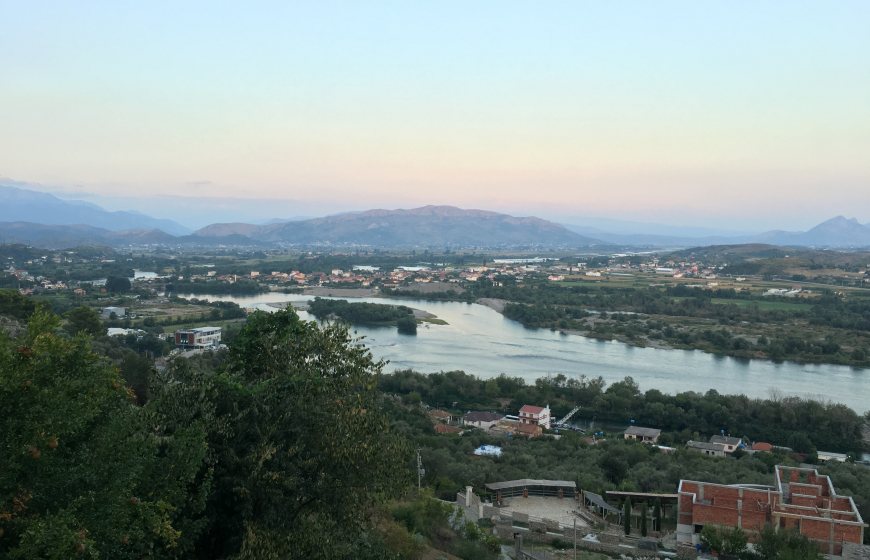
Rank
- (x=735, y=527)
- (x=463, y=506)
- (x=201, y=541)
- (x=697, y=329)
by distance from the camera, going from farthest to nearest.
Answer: (x=697, y=329) → (x=463, y=506) → (x=735, y=527) → (x=201, y=541)

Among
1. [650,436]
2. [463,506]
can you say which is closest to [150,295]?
[650,436]

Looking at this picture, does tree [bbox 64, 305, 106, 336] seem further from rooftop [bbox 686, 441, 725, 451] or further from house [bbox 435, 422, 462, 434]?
rooftop [bbox 686, 441, 725, 451]

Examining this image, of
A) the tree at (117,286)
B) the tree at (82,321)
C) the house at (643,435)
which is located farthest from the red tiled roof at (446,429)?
the tree at (117,286)

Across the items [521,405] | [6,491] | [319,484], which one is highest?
[6,491]

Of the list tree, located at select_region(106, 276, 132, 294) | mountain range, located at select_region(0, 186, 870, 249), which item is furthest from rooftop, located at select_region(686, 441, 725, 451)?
mountain range, located at select_region(0, 186, 870, 249)

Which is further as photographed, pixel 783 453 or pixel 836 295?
pixel 836 295

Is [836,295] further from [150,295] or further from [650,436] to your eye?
[150,295]
